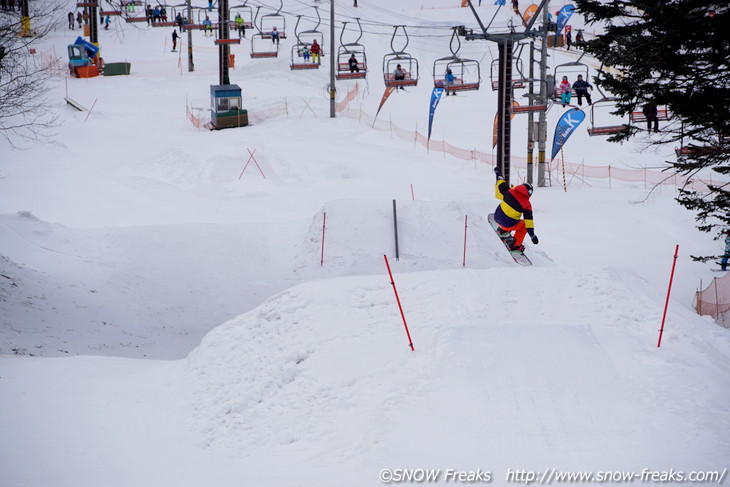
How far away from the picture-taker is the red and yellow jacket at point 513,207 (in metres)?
16.4

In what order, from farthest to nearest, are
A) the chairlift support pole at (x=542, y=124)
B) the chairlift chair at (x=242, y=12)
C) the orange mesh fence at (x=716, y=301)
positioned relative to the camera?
the chairlift chair at (x=242, y=12) < the chairlift support pole at (x=542, y=124) < the orange mesh fence at (x=716, y=301)

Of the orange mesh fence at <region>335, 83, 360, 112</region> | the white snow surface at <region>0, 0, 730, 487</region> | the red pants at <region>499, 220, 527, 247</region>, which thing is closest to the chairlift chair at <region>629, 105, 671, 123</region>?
the white snow surface at <region>0, 0, 730, 487</region>

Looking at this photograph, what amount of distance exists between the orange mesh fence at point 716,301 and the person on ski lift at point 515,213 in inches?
150

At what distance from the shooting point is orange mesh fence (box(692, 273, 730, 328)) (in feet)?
51.3

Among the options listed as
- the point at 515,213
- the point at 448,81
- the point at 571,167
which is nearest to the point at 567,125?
the point at 448,81

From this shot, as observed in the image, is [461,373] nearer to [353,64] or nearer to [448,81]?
[448,81]

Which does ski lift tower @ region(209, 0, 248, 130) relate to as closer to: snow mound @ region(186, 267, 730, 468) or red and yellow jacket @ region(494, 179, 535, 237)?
red and yellow jacket @ region(494, 179, 535, 237)

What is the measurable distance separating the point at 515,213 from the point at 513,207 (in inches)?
7.9

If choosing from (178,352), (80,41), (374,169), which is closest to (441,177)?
(374,169)

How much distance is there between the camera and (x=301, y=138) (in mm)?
35938

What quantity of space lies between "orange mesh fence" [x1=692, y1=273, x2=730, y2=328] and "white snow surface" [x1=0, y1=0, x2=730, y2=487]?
72cm

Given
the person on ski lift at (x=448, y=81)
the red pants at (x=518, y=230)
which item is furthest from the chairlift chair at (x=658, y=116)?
the person on ski lift at (x=448, y=81)

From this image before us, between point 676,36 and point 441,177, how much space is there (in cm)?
1809

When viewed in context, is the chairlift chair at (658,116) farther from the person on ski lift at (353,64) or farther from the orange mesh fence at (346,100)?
the orange mesh fence at (346,100)
